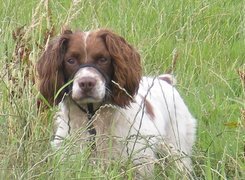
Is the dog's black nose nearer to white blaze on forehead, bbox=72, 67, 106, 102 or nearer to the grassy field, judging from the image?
white blaze on forehead, bbox=72, 67, 106, 102

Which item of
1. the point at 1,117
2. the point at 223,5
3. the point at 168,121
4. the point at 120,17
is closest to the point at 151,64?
the point at 120,17

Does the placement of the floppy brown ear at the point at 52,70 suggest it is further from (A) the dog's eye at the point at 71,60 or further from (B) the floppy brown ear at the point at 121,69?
(B) the floppy brown ear at the point at 121,69

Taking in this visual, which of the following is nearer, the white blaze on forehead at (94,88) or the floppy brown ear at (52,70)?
the white blaze on forehead at (94,88)

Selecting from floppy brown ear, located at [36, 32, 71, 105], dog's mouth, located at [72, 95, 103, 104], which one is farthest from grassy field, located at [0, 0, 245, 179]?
dog's mouth, located at [72, 95, 103, 104]

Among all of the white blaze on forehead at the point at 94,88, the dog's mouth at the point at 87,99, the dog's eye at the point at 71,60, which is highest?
the dog's eye at the point at 71,60

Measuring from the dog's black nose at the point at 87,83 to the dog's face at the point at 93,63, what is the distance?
138mm

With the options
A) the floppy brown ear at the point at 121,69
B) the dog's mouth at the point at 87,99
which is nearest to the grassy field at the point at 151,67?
the dog's mouth at the point at 87,99

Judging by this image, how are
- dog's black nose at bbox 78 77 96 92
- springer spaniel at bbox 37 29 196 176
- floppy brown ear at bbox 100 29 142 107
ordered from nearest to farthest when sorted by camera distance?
dog's black nose at bbox 78 77 96 92, springer spaniel at bbox 37 29 196 176, floppy brown ear at bbox 100 29 142 107

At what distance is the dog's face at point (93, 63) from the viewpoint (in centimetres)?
505

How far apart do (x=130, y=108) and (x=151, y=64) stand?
1715 mm

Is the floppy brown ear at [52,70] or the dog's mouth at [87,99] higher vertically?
the floppy brown ear at [52,70]

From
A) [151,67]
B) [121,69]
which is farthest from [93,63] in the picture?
[151,67]

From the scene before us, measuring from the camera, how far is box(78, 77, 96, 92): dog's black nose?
478 centimetres

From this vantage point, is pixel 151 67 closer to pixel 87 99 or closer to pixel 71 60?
pixel 71 60
